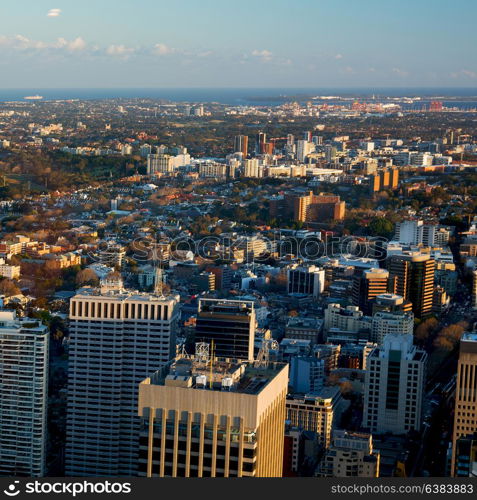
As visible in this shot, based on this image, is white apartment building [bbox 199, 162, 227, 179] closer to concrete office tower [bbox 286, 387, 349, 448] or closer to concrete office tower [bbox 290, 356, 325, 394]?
concrete office tower [bbox 290, 356, 325, 394]

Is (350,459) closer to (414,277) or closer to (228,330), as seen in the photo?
(228,330)

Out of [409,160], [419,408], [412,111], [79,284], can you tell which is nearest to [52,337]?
[419,408]

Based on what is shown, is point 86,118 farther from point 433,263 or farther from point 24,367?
point 24,367

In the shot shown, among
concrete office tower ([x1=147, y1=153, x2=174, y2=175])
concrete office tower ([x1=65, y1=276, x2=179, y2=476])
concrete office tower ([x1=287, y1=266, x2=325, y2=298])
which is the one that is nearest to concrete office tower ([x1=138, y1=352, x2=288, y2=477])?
concrete office tower ([x1=65, y1=276, x2=179, y2=476])

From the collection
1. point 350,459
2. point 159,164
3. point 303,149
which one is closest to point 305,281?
point 350,459

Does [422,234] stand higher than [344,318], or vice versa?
[422,234]

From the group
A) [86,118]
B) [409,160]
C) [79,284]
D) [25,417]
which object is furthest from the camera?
[86,118]

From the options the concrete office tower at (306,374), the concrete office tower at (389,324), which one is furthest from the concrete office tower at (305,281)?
the concrete office tower at (306,374)
